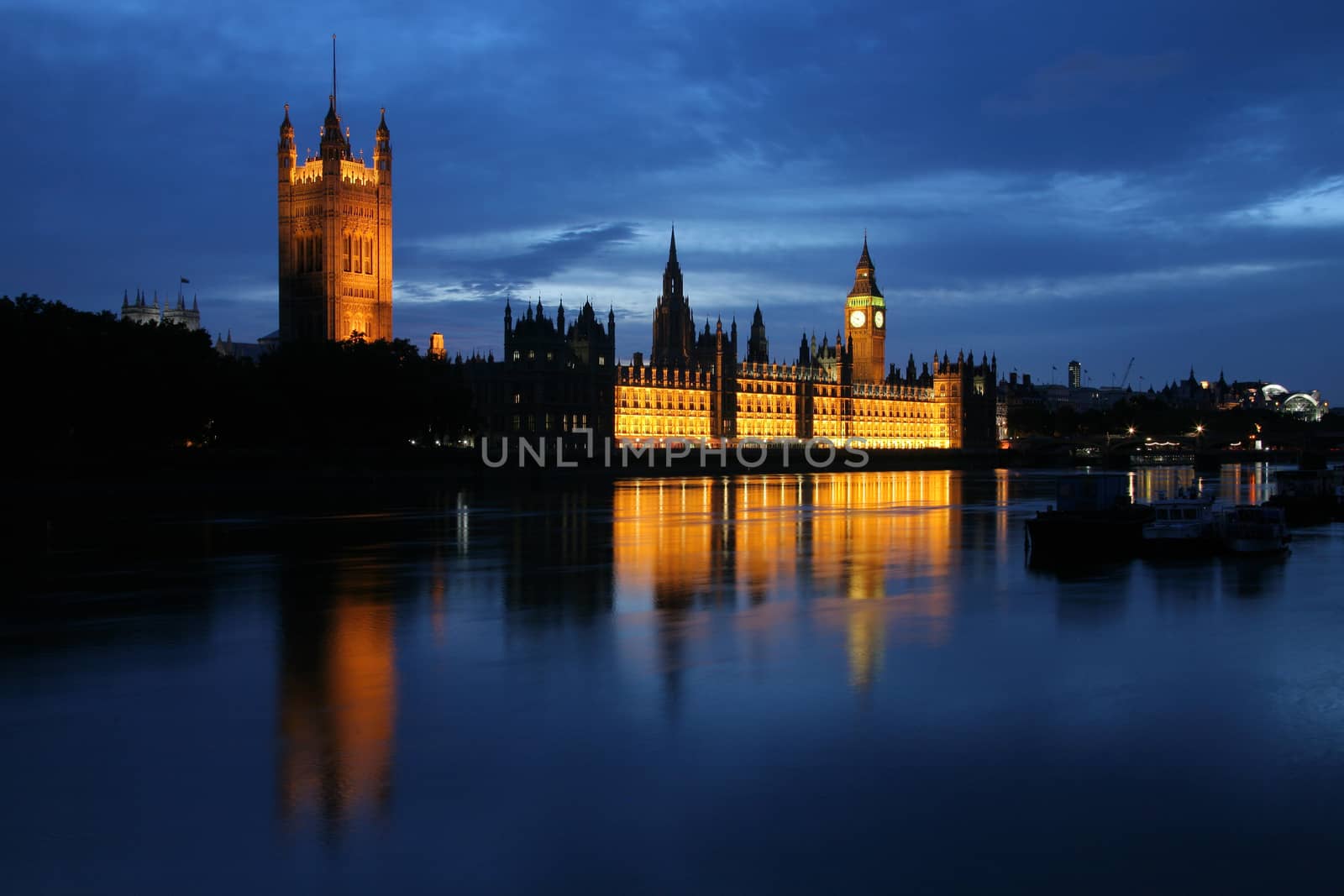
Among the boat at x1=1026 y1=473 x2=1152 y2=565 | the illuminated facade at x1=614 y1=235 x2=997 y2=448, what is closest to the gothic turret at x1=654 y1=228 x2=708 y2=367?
the illuminated facade at x1=614 y1=235 x2=997 y2=448

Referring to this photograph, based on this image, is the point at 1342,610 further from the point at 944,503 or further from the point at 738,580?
the point at 944,503

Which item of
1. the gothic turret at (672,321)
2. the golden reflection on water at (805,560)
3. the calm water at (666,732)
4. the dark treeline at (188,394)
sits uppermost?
the gothic turret at (672,321)

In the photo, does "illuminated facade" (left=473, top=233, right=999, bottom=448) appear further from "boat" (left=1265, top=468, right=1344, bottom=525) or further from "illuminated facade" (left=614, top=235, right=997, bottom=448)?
"boat" (left=1265, top=468, right=1344, bottom=525)

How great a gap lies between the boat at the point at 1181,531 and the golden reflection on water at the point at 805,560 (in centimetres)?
640

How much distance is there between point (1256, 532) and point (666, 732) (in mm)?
30335

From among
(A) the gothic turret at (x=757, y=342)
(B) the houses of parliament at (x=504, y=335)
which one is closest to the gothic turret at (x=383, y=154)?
(B) the houses of parliament at (x=504, y=335)

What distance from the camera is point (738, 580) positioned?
31.1m

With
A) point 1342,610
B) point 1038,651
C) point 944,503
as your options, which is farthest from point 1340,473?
point 1038,651

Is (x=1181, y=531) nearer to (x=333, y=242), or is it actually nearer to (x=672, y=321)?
(x=333, y=242)

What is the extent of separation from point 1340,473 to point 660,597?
6363 centimetres

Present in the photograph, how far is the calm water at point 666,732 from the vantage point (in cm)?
1163

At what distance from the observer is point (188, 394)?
6969 cm

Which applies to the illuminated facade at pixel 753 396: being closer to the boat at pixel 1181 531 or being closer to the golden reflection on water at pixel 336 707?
the boat at pixel 1181 531

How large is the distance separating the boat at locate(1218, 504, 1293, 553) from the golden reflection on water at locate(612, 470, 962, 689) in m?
8.70
